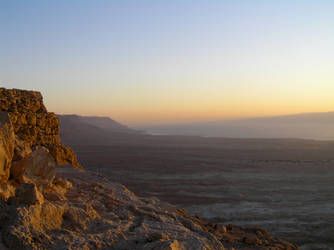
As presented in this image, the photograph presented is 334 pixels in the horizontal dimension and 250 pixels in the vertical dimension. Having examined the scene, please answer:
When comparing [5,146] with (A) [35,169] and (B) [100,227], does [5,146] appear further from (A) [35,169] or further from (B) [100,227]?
(B) [100,227]

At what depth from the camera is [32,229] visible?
11.7 feet

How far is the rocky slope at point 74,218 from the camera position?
364 centimetres

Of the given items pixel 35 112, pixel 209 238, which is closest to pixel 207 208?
pixel 209 238

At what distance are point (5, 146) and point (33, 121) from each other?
12.5 feet

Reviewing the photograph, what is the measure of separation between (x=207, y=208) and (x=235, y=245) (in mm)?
5087

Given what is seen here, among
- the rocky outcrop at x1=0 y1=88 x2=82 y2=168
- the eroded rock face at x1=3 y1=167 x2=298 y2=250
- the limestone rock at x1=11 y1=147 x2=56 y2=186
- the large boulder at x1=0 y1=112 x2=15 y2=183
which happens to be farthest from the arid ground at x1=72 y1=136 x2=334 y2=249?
the large boulder at x1=0 y1=112 x2=15 y2=183

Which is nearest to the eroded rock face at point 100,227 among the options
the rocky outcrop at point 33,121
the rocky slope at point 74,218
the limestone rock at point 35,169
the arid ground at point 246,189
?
the rocky slope at point 74,218

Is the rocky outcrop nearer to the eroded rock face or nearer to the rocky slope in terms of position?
the rocky slope

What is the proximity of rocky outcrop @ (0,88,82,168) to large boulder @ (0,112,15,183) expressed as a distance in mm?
2790

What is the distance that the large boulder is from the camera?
15.6ft

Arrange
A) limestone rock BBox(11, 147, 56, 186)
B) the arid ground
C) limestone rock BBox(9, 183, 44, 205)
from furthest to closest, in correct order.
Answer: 1. the arid ground
2. limestone rock BBox(11, 147, 56, 186)
3. limestone rock BBox(9, 183, 44, 205)

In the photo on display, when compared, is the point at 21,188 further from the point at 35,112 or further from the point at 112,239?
the point at 35,112

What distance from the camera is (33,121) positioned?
842 cm

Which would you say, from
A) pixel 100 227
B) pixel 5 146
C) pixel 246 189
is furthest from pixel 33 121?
pixel 246 189
